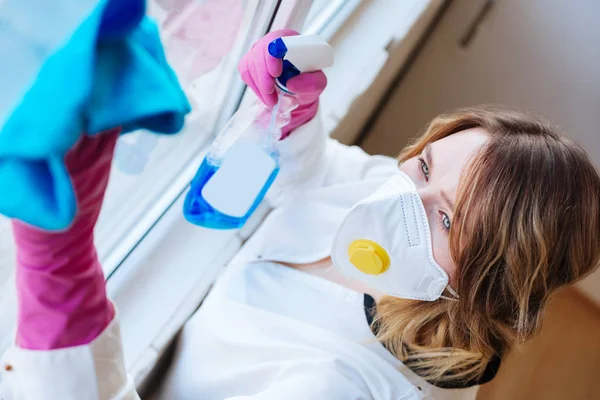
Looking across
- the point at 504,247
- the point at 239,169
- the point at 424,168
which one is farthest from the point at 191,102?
the point at 504,247

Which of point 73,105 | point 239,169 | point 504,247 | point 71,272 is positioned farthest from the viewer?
point 239,169

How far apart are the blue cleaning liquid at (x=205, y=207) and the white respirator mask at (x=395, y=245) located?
0.55 feet

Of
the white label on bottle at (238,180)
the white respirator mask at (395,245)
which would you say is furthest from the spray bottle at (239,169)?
the white respirator mask at (395,245)

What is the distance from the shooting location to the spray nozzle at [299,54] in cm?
65

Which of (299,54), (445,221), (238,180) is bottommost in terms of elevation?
(238,180)

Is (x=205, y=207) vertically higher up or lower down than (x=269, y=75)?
lower down

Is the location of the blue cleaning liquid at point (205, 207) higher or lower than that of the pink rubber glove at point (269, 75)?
lower

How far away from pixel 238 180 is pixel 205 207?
6cm

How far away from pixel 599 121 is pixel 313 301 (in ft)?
4.78

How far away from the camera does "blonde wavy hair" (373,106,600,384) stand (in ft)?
2.15

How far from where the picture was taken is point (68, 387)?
1.61 feet

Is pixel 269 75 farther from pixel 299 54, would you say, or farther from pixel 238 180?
pixel 238 180

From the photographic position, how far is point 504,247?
26.1 inches

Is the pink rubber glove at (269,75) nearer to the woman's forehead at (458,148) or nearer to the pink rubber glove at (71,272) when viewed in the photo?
the woman's forehead at (458,148)
